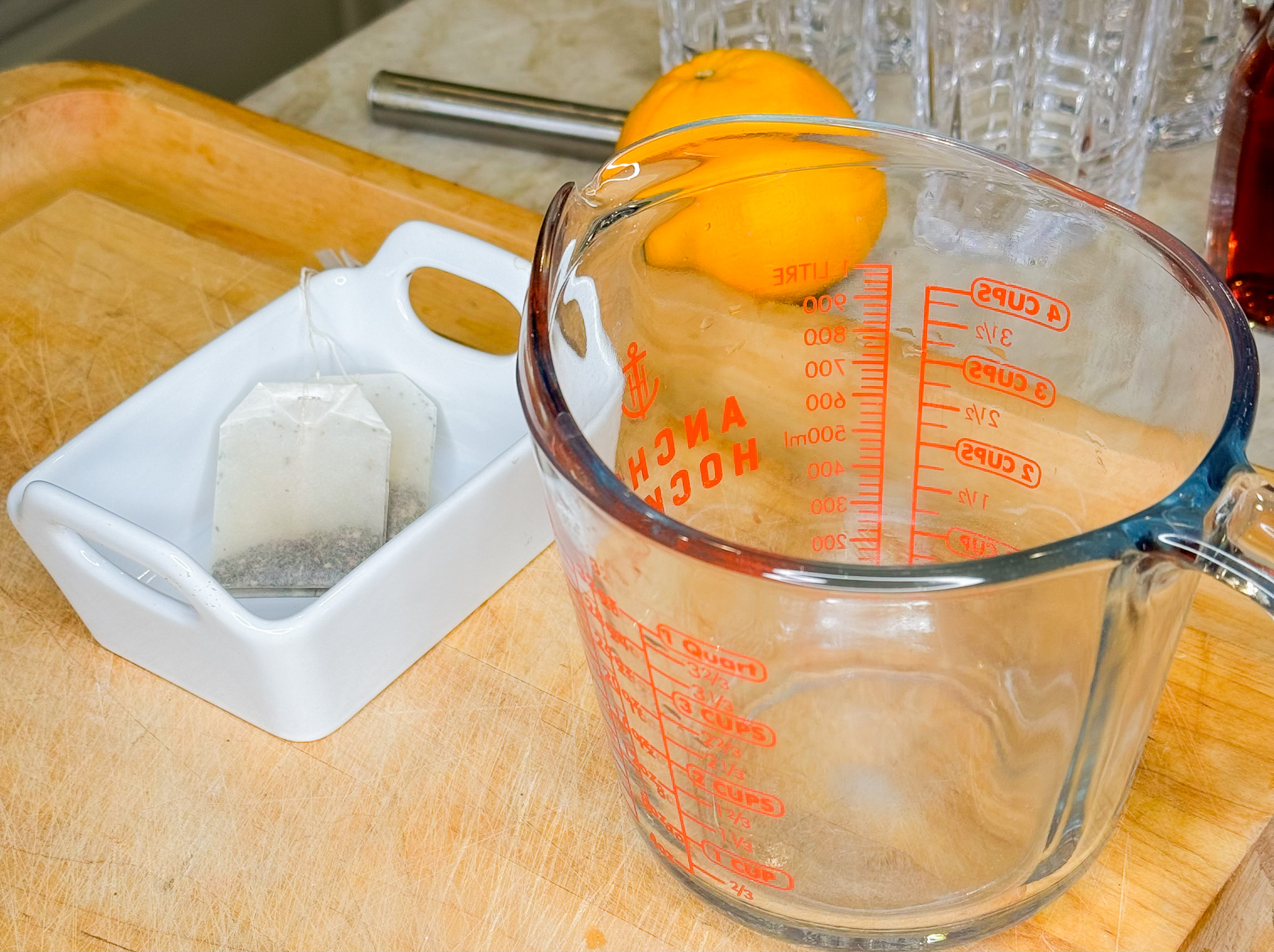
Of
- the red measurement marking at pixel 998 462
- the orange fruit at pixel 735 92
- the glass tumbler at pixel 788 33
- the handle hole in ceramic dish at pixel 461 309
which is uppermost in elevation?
the orange fruit at pixel 735 92

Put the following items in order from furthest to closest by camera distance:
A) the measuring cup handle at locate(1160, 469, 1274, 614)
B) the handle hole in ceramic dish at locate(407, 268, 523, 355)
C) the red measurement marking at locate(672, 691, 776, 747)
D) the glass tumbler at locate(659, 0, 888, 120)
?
the glass tumbler at locate(659, 0, 888, 120), the handle hole in ceramic dish at locate(407, 268, 523, 355), the red measurement marking at locate(672, 691, 776, 747), the measuring cup handle at locate(1160, 469, 1274, 614)

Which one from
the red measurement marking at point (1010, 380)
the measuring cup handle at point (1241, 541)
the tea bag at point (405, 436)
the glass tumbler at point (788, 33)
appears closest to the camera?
the measuring cup handle at point (1241, 541)

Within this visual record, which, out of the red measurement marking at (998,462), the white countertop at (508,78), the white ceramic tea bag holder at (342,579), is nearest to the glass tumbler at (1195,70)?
the white countertop at (508,78)

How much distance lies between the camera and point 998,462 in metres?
0.61

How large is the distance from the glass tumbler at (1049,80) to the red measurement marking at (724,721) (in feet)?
1.53

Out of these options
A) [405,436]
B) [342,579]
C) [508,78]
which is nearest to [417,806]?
[342,579]

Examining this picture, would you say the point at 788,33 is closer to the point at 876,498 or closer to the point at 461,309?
the point at 461,309

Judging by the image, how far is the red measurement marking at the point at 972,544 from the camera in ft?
2.00

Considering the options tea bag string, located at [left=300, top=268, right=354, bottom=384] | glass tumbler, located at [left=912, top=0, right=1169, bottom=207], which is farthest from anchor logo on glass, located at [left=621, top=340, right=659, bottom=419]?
glass tumbler, located at [left=912, top=0, right=1169, bottom=207]

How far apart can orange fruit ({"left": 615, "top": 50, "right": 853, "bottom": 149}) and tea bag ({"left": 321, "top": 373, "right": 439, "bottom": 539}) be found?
174mm

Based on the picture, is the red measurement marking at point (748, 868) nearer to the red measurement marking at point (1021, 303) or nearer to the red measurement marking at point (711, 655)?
the red measurement marking at point (711, 655)

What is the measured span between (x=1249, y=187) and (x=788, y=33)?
1.13 feet

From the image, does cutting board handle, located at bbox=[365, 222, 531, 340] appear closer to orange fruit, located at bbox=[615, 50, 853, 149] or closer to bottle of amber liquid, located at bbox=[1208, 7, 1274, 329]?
orange fruit, located at bbox=[615, 50, 853, 149]

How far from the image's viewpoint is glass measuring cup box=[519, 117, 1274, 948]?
405 mm
